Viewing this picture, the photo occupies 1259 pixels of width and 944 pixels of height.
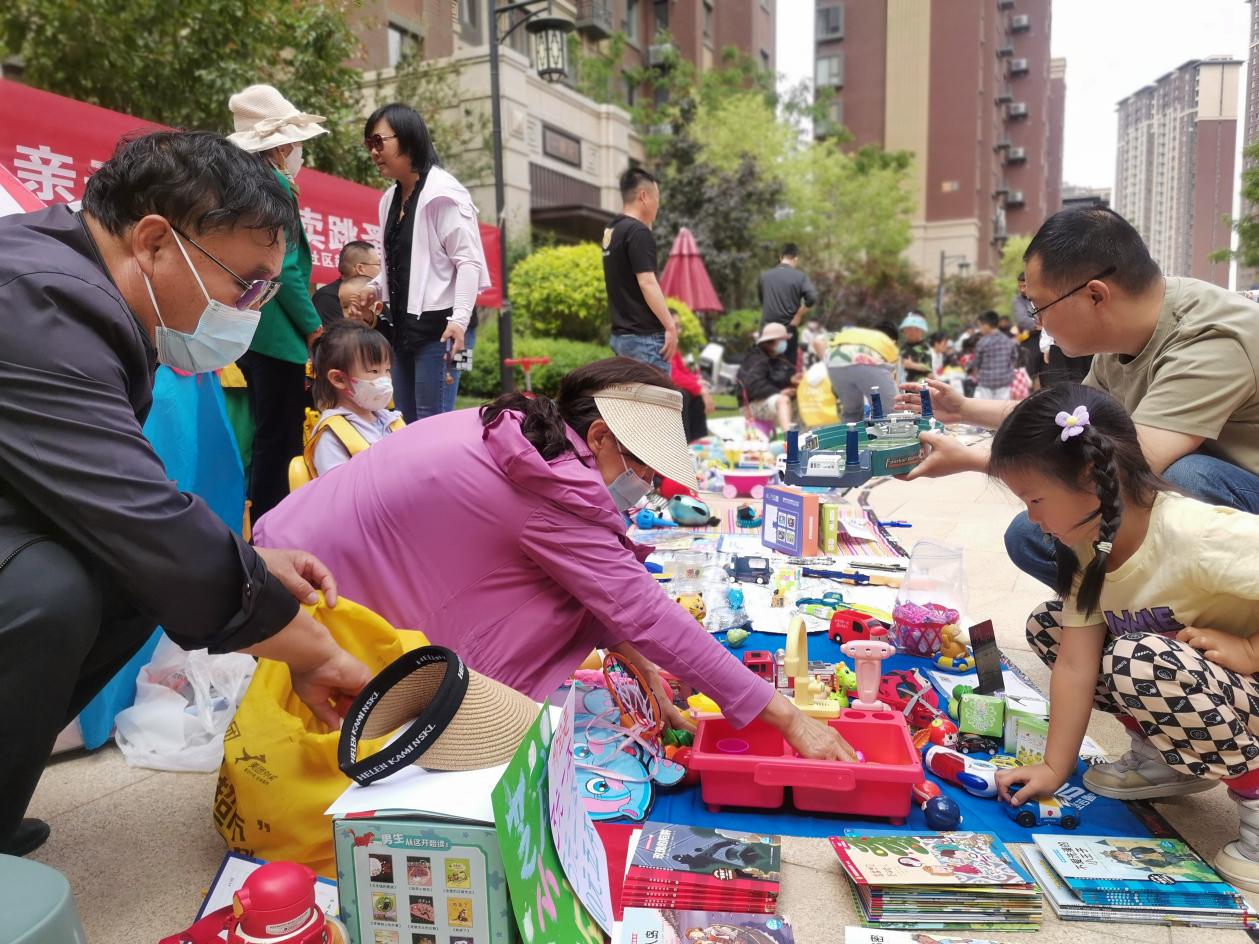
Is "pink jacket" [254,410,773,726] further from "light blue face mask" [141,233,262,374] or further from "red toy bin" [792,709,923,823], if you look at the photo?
"light blue face mask" [141,233,262,374]

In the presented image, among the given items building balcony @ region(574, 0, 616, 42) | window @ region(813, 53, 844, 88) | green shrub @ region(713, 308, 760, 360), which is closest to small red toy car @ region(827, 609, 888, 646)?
building balcony @ region(574, 0, 616, 42)

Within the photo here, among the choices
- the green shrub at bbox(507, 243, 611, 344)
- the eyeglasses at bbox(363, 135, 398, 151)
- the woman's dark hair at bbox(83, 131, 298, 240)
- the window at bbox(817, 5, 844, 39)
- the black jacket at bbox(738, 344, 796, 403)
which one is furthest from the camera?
the window at bbox(817, 5, 844, 39)

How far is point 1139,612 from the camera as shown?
179 cm

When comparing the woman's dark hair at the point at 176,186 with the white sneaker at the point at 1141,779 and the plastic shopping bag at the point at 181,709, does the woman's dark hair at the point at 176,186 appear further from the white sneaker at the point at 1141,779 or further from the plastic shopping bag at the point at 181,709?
the white sneaker at the point at 1141,779

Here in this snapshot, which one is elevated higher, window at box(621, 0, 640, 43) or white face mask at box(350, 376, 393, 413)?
window at box(621, 0, 640, 43)

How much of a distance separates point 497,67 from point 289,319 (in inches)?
174

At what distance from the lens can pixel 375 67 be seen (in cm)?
1237

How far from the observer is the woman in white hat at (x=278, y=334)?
9.85 feet

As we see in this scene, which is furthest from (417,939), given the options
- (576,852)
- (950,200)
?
(950,200)

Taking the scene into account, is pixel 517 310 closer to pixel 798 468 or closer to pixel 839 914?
pixel 798 468

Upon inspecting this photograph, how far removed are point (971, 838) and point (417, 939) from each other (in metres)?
1.07

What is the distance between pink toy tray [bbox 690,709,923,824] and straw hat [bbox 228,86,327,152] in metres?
2.47

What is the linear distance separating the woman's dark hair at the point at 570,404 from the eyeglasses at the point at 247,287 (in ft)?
1.65

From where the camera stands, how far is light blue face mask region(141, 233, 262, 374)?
1.50m
